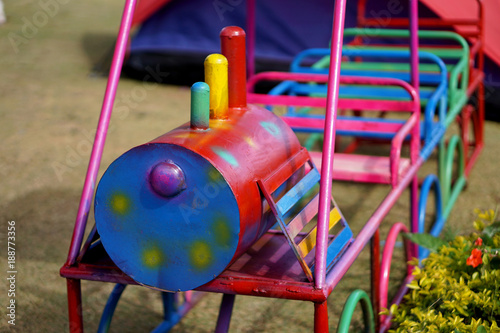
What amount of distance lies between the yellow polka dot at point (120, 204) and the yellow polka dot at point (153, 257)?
121 millimetres

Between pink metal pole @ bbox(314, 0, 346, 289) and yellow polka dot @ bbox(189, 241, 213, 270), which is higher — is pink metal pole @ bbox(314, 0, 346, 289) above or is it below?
above

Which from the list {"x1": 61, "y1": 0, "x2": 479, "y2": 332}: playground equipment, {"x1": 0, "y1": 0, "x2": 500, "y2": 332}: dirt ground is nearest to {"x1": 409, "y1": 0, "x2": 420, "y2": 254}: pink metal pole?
{"x1": 0, "y1": 0, "x2": 500, "y2": 332}: dirt ground

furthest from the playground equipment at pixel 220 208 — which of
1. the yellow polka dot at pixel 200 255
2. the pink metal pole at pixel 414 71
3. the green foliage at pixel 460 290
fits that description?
the pink metal pole at pixel 414 71

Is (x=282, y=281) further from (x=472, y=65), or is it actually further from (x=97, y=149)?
(x=472, y=65)

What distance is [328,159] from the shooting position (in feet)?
5.49

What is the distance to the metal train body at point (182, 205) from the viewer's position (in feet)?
5.21

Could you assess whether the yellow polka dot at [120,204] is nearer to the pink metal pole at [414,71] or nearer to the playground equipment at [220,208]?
the playground equipment at [220,208]

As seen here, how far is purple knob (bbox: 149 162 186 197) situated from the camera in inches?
61.7

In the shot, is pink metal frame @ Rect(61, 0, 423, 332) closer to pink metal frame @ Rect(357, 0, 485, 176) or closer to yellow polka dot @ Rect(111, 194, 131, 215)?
yellow polka dot @ Rect(111, 194, 131, 215)

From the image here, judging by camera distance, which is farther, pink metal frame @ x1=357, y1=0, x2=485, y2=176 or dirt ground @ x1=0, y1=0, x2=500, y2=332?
pink metal frame @ x1=357, y1=0, x2=485, y2=176

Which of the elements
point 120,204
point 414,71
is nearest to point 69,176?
point 414,71

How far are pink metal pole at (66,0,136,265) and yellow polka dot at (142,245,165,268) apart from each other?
0.84 feet

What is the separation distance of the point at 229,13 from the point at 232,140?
483 cm

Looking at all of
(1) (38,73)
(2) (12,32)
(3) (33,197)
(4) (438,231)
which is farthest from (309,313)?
(2) (12,32)
